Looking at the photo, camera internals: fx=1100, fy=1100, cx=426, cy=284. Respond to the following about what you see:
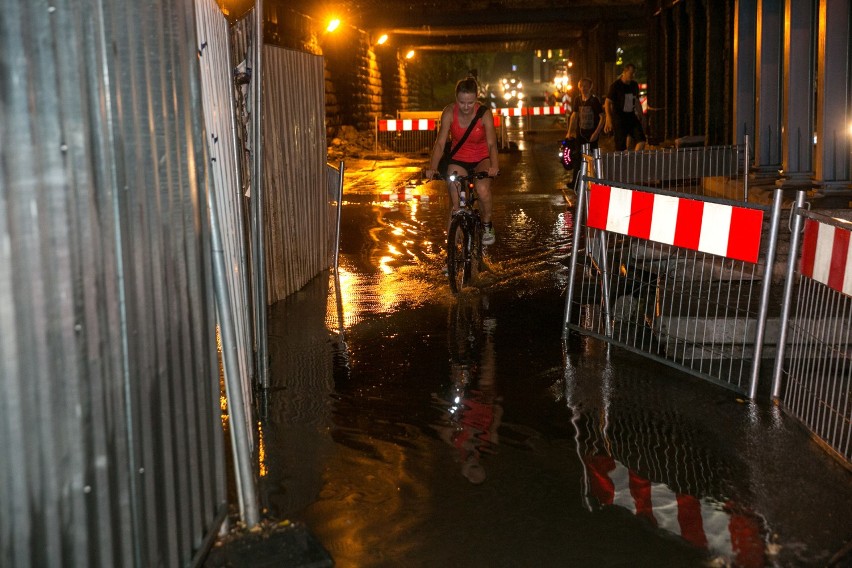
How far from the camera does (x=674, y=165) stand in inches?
455

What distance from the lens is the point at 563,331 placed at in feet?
26.6

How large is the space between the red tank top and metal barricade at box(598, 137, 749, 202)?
116 centimetres

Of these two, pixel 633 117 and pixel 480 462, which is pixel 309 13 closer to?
pixel 633 117

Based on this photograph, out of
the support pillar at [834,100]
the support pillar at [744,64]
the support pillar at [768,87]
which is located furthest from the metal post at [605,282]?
the support pillar at [744,64]

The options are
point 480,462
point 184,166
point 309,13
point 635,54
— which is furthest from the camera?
point 635,54

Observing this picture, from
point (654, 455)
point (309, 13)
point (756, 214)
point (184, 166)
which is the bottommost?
point (654, 455)

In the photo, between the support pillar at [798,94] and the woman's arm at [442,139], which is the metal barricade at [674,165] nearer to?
the support pillar at [798,94]

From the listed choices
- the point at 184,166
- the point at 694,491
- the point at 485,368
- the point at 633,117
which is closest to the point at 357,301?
the point at 485,368

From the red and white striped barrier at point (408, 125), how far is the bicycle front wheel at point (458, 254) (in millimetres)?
17449

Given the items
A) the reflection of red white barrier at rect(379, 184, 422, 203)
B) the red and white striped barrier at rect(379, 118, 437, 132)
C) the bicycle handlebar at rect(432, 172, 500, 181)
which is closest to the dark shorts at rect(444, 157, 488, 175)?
the bicycle handlebar at rect(432, 172, 500, 181)

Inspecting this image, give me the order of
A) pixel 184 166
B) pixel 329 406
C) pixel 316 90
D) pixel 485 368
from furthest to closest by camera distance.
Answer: pixel 316 90, pixel 485 368, pixel 329 406, pixel 184 166

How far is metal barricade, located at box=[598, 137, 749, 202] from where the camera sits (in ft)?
35.8

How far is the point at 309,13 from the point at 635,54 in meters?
60.2

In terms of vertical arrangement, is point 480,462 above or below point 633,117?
below
